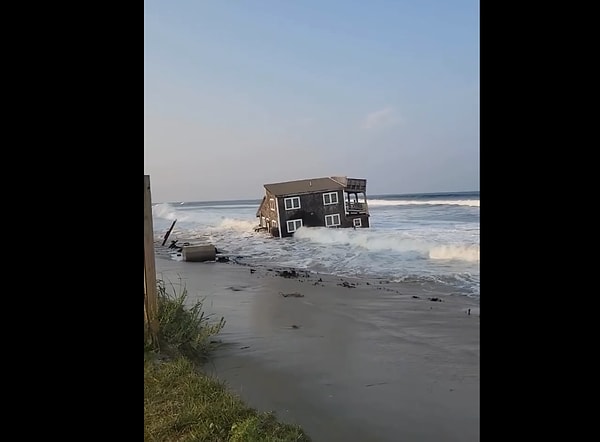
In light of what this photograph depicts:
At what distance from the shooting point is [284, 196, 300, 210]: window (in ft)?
26.3

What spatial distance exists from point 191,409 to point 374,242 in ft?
19.4

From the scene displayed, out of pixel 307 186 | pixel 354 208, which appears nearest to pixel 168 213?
pixel 307 186

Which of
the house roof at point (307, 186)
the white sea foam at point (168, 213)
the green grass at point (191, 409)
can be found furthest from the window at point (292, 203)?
the green grass at point (191, 409)

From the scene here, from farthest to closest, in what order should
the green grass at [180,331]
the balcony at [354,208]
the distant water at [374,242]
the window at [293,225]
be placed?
the balcony at [354,208] < the window at [293,225] < the distant water at [374,242] < the green grass at [180,331]

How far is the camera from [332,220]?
26.2 ft

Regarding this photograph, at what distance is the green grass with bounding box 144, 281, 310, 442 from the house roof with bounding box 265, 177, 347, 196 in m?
5.82

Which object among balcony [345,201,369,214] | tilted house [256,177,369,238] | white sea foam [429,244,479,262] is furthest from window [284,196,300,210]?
white sea foam [429,244,479,262]

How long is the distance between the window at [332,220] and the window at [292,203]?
1.79 feet

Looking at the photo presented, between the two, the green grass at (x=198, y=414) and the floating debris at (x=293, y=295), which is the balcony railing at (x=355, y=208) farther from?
the green grass at (x=198, y=414)

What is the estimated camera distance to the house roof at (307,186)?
26.2ft

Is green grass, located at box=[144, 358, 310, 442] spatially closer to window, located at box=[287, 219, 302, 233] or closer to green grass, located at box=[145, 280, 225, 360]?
green grass, located at box=[145, 280, 225, 360]
